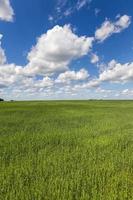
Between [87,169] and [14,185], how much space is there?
8.21 feet

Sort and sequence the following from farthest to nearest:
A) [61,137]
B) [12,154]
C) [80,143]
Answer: [61,137] < [80,143] < [12,154]

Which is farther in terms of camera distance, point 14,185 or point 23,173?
point 23,173

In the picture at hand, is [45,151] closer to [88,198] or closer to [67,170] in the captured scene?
[67,170]

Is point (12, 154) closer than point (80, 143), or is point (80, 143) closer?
point (12, 154)

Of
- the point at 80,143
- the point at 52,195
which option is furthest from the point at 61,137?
the point at 52,195

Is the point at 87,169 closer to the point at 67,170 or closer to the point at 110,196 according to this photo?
the point at 67,170

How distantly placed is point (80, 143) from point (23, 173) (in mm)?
4790

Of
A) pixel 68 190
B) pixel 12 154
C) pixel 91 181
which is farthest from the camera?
pixel 12 154

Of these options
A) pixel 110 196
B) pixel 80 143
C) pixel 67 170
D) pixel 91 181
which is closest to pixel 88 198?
pixel 110 196

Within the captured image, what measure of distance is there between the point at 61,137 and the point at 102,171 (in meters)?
5.61

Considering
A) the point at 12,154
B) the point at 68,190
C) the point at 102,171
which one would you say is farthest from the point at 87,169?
the point at 12,154

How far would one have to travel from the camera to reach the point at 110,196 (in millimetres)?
5934

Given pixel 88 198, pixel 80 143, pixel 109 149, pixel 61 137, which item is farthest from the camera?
pixel 61 137

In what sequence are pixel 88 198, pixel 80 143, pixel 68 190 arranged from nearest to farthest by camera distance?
pixel 88 198, pixel 68 190, pixel 80 143
